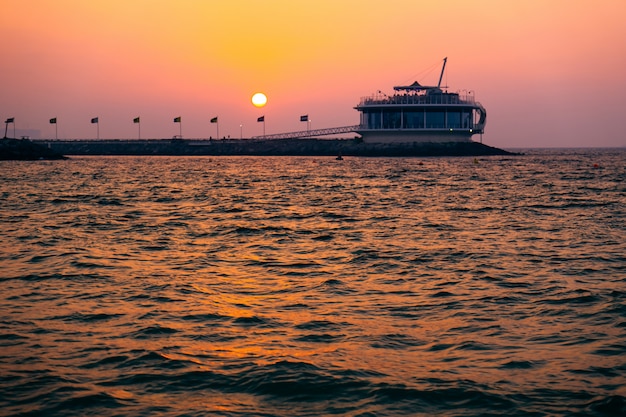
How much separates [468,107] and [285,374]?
13679 cm

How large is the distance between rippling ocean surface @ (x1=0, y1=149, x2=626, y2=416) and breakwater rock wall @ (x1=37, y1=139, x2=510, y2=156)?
113572mm

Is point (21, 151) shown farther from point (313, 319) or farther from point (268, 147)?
point (313, 319)

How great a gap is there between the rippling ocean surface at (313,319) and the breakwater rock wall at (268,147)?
114 metres

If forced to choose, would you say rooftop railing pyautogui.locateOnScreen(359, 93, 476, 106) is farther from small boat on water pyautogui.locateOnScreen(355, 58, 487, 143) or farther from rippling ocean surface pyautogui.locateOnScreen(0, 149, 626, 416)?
rippling ocean surface pyautogui.locateOnScreen(0, 149, 626, 416)

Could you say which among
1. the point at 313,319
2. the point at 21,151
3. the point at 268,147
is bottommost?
the point at 313,319

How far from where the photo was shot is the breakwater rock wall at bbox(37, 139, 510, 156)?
141 metres

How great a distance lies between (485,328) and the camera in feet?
41.0

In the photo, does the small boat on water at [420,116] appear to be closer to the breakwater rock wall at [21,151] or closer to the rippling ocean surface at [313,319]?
the breakwater rock wall at [21,151]

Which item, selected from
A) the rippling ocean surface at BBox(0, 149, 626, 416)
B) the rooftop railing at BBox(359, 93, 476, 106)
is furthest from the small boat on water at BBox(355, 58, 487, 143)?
the rippling ocean surface at BBox(0, 149, 626, 416)

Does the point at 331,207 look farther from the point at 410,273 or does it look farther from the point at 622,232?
the point at 410,273

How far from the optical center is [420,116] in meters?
142

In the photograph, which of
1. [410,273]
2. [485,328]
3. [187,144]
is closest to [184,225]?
[410,273]

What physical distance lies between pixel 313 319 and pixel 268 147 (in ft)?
502

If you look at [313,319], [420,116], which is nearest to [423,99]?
[420,116]
